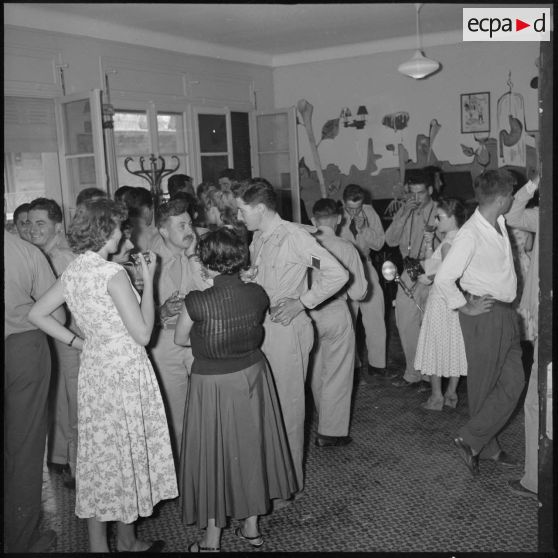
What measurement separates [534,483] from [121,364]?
198 centimetres

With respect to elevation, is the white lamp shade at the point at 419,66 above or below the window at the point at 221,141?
above

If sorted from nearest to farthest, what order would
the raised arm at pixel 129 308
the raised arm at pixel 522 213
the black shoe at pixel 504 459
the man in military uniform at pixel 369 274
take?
the raised arm at pixel 129 308 → the black shoe at pixel 504 459 → the raised arm at pixel 522 213 → the man in military uniform at pixel 369 274

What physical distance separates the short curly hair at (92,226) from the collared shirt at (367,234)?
282cm

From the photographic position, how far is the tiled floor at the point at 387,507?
2631 mm

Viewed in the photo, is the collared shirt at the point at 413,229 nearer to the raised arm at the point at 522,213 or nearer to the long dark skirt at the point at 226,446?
the raised arm at the point at 522,213

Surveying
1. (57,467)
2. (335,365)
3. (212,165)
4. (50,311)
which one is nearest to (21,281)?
(50,311)

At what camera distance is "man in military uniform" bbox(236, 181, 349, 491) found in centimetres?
288

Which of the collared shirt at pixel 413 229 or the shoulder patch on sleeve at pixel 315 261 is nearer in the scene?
the shoulder patch on sleeve at pixel 315 261

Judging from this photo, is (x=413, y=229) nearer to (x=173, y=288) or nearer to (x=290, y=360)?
(x=290, y=360)

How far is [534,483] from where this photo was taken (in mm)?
2895

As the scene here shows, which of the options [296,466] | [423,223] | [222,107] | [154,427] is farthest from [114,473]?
[222,107]

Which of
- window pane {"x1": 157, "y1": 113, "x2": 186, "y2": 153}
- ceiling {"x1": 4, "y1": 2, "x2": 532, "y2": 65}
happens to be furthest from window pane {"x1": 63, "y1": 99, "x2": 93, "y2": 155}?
window pane {"x1": 157, "y1": 113, "x2": 186, "y2": 153}

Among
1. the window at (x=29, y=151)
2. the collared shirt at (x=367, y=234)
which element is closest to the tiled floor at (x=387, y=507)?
the collared shirt at (x=367, y=234)

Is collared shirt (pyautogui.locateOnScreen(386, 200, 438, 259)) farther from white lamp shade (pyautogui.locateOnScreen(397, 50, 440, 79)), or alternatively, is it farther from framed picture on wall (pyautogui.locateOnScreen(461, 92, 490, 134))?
framed picture on wall (pyautogui.locateOnScreen(461, 92, 490, 134))
